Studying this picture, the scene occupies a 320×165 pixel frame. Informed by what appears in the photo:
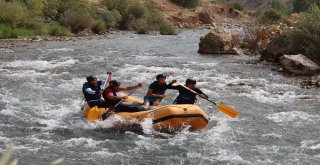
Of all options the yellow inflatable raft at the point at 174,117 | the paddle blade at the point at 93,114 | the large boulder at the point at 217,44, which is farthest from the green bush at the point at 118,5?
the yellow inflatable raft at the point at 174,117

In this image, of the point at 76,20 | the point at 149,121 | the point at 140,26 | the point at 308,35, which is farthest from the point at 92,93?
the point at 140,26

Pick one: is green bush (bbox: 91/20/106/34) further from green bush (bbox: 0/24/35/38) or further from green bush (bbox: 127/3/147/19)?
green bush (bbox: 127/3/147/19)

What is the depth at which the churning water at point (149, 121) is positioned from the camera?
761 centimetres

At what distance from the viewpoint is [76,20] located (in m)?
29.2

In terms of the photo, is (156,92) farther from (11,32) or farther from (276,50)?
(11,32)

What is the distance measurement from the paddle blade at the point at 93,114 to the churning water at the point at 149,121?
0.74 ft

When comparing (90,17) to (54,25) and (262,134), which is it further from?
(262,134)

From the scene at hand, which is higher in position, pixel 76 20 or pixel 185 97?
pixel 185 97

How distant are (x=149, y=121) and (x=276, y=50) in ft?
40.8

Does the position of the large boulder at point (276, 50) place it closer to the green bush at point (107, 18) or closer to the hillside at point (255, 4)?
the green bush at point (107, 18)

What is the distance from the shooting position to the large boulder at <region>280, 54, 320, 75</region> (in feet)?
54.5

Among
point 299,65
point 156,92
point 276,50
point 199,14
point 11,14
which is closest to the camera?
point 156,92

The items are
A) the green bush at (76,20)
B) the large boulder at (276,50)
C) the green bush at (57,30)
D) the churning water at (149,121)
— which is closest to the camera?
the churning water at (149,121)

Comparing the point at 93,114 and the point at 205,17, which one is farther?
the point at 205,17
